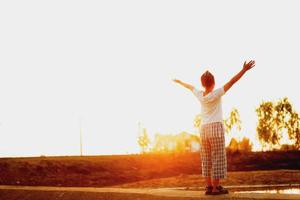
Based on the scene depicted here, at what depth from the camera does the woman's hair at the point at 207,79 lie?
8188 mm

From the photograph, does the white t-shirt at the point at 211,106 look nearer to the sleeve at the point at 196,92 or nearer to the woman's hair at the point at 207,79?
the sleeve at the point at 196,92

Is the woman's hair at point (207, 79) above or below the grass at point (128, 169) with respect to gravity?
above

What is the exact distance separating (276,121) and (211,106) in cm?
7775

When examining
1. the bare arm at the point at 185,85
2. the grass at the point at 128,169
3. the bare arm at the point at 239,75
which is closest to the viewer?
the bare arm at the point at 239,75

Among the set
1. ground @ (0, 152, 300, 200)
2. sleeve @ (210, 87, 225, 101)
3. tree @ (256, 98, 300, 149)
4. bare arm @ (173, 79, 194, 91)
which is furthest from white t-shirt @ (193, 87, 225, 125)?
tree @ (256, 98, 300, 149)

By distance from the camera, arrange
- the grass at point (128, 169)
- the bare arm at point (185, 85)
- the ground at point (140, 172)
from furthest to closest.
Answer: the grass at point (128, 169) → the ground at point (140, 172) → the bare arm at point (185, 85)

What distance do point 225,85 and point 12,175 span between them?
27209 mm

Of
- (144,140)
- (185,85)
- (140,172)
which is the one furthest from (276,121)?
(185,85)

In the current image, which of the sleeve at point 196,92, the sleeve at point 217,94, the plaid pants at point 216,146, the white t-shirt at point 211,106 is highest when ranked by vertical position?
the sleeve at point 196,92

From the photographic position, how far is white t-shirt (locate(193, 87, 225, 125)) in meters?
8.09

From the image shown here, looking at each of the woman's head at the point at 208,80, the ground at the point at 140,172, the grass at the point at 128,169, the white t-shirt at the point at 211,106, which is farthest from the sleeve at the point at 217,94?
the grass at the point at 128,169

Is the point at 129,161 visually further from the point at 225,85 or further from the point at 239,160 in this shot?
the point at 225,85

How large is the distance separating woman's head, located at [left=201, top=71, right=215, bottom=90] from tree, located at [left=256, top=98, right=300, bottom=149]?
251ft

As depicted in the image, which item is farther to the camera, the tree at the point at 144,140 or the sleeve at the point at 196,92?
the tree at the point at 144,140
